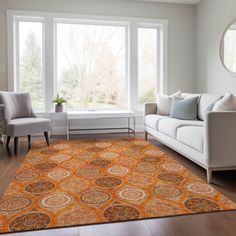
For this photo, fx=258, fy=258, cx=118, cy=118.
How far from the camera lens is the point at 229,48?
13.9 feet

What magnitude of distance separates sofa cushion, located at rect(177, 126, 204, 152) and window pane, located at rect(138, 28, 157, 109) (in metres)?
2.51

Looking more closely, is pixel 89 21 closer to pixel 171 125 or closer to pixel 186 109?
pixel 186 109

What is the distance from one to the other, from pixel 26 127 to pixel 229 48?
3.42 meters

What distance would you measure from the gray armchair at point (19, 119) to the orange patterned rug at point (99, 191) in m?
0.38

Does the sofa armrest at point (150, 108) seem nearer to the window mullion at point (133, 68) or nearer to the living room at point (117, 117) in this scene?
the living room at point (117, 117)

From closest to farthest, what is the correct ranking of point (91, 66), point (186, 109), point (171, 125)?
point (171, 125) → point (186, 109) → point (91, 66)

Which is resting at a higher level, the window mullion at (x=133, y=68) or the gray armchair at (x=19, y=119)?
the window mullion at (x=133, y=68)

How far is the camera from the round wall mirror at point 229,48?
13.6 ft

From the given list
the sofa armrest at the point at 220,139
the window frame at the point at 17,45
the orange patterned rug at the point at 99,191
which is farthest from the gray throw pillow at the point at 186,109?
the window frame at the point at 17,45

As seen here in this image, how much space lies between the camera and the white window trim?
4758 mm

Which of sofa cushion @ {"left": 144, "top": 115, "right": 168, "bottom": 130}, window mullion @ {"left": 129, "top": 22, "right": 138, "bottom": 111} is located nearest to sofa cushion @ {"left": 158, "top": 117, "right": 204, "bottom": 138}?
sofa cushion @ {"left": 144, "top": 115, "right": 168, "bottom": 130}

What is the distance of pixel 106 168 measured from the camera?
291 centimetres

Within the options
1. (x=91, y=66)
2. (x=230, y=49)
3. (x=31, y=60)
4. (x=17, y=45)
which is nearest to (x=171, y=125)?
(x=230, y=49)

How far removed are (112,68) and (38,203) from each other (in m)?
3.79
